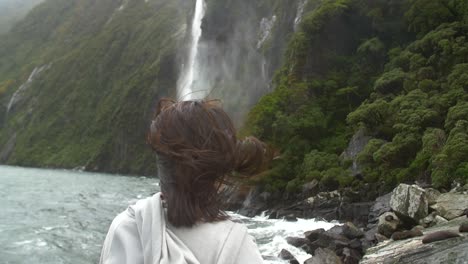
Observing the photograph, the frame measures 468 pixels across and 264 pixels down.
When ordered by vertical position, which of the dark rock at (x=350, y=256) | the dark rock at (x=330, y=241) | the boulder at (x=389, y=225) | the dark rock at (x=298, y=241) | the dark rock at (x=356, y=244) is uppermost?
the boulder at (x=389, y=225)

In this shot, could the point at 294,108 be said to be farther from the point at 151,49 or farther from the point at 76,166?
the point at 151,49

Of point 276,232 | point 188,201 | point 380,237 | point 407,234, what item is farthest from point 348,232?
point 188,201

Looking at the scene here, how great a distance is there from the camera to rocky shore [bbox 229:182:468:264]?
44.1 ft

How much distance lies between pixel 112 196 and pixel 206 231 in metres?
41.0

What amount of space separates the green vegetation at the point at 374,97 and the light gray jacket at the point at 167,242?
2208 cm

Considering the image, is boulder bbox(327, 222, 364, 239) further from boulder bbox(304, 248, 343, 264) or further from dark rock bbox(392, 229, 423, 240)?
dark rock bbox(392, 229, 423, 240)

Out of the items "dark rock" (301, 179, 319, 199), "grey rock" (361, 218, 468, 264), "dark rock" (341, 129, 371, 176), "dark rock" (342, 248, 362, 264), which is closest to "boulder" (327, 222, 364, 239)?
"dark rock" (342, 248, 362, 264)

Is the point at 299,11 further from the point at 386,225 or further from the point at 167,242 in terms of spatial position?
the point at 167,242

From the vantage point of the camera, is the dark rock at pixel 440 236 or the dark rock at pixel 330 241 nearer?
the dark rock at pixel 440 236

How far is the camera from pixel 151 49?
4719 inches

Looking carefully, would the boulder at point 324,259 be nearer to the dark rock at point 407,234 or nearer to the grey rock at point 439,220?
the dark rock at point 407,234

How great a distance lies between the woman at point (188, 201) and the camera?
2053mm

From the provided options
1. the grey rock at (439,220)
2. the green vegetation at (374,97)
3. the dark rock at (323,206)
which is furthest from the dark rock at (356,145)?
the grey rock at (439,220)

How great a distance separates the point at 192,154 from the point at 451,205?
59.4ft
